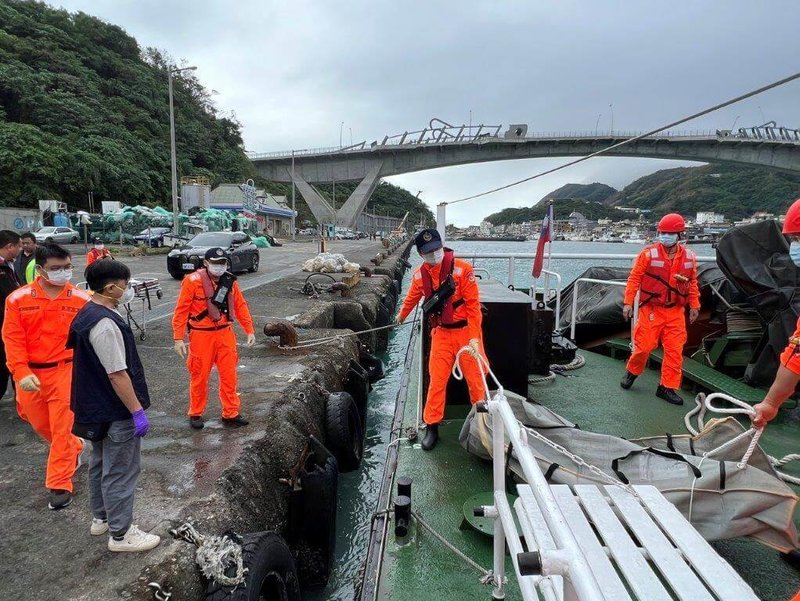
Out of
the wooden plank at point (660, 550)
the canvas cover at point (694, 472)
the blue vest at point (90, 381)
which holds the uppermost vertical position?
the blue vest at point (90, 381)

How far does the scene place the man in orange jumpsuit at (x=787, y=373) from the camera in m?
2.13

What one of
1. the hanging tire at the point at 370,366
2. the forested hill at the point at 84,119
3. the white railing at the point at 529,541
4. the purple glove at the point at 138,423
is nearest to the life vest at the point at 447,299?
the white railing at the point at 529,541

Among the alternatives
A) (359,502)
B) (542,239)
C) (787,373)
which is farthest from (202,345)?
(542,239)

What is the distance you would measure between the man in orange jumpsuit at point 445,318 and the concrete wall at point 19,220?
2938cm

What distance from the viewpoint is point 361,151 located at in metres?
43.2

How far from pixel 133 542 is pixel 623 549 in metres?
2.39

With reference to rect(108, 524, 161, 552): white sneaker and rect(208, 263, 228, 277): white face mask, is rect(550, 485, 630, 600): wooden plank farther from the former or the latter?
rect(208, 263, 228, 277): white face mask

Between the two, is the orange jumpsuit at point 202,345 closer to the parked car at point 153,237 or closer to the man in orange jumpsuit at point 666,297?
the man in orange jumpsuit at point 666,297

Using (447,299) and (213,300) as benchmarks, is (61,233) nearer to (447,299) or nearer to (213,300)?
(213,300)

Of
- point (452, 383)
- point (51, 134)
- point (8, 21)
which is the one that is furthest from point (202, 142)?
point (452, 383)

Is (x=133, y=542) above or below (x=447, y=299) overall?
below

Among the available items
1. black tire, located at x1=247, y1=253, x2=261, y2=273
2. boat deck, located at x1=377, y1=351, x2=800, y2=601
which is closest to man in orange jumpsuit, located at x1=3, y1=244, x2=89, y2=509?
boat deck, located at x1=377, y1=351, x2=800, y2=601

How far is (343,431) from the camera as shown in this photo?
5.06 meters

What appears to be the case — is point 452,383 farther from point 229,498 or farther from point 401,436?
A: point 229,498
